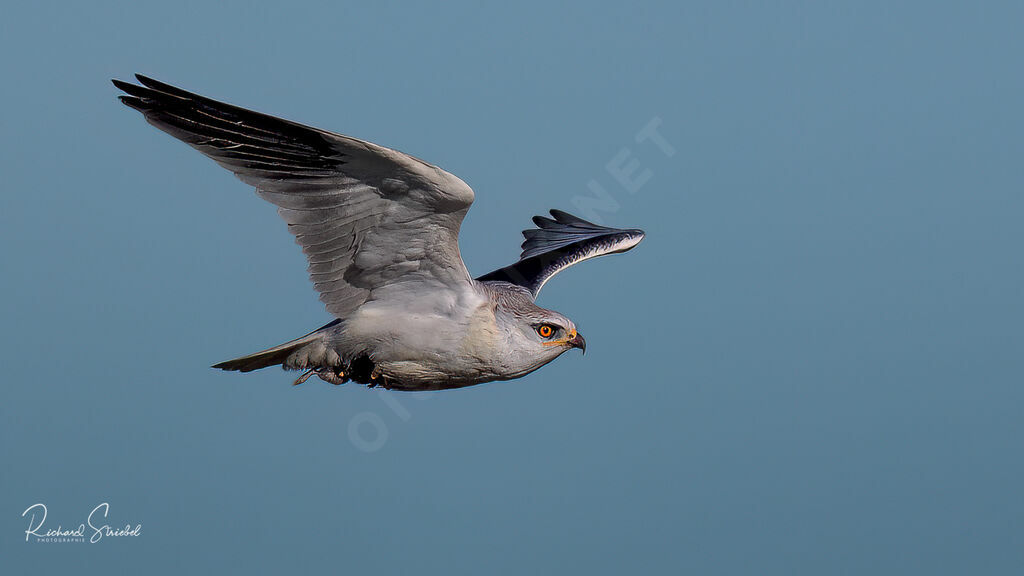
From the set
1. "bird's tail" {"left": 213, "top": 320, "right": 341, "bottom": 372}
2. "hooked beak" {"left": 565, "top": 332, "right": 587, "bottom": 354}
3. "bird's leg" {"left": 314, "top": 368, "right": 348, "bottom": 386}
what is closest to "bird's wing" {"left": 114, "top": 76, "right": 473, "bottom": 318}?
"bird's tail" {"left": 213, "top": 320, "right": 341, "bottom": 372}

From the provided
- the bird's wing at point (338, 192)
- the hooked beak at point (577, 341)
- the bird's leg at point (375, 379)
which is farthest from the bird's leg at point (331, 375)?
the hooked beak at point (577, 341)

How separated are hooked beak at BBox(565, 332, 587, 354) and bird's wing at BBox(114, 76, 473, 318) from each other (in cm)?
120

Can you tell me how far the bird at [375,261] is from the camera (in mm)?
7555

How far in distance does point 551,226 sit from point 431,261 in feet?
16.2

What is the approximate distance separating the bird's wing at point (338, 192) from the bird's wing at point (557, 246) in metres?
2.29

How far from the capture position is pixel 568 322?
8.93 metres

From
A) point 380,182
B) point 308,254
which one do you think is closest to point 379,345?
point 308,254

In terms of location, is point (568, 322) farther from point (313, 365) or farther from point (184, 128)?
point (184, 128)

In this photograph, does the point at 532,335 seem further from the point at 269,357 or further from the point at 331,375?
the point at 269,357

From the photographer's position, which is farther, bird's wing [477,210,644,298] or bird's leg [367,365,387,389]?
bird's wing [477,210,644,298]

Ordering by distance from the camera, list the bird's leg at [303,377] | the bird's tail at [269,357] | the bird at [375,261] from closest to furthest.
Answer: the bird at [375,261], the bird's tail at [269,357], the bird's leg at [303,377]

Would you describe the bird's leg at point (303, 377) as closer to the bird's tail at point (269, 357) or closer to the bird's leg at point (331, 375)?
the bird's leg at point (331, 375)

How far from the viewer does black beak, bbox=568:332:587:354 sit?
8.95m

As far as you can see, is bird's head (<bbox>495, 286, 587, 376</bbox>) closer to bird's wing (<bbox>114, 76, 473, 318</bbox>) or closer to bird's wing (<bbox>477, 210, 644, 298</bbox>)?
bird's wing (<bbox>114, 76, 473, 318</bbox>)
